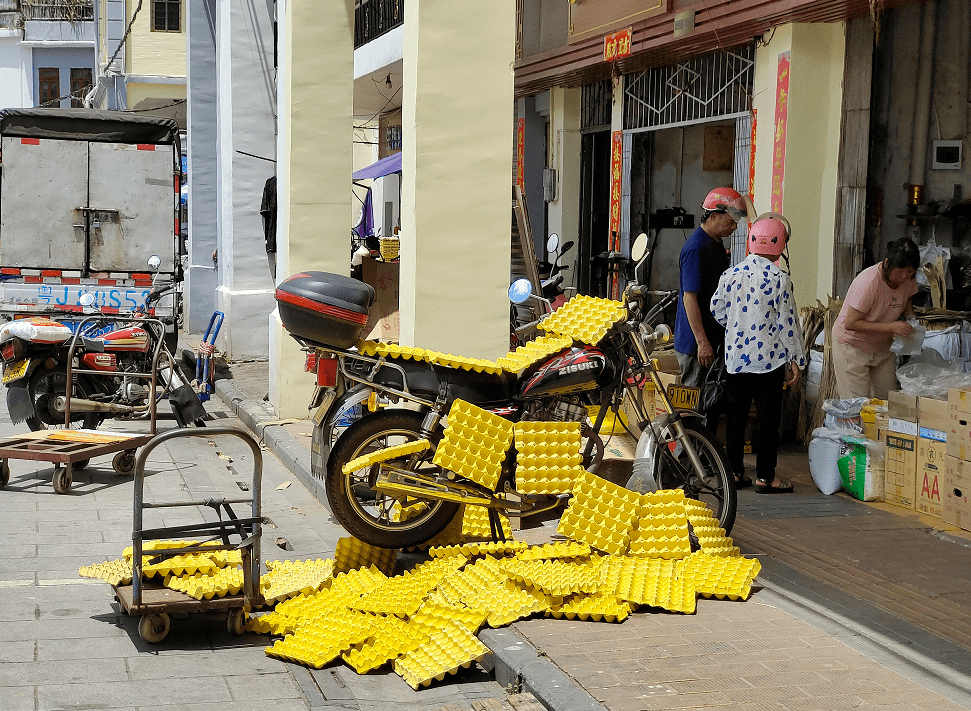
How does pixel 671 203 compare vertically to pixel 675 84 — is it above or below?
below

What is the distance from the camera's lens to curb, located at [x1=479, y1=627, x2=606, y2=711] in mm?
4090

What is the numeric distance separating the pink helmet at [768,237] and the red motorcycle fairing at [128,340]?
5825 millimetres

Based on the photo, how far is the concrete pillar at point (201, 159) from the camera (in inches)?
782

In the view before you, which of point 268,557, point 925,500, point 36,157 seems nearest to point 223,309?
point 36,157

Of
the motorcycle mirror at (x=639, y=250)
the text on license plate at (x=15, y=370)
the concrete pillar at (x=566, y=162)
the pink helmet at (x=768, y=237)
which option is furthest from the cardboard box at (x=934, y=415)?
the concrete pillar at (x=566, y=162)

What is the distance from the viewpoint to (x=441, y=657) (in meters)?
4.66

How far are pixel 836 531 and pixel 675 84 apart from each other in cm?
701

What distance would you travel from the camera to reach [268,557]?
20.6 feet

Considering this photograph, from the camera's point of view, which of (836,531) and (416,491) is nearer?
(416,491)

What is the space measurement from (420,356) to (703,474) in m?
1.77

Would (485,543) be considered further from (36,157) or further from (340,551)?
(36,157)

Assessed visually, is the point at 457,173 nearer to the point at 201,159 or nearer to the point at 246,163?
the point at 246,163

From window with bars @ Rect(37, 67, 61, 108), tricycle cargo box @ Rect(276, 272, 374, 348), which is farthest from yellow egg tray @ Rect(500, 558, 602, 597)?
window with bars @ Rect(37, 67, 61, 108)

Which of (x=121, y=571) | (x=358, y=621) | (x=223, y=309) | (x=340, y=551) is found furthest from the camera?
(x=223, y=309)
